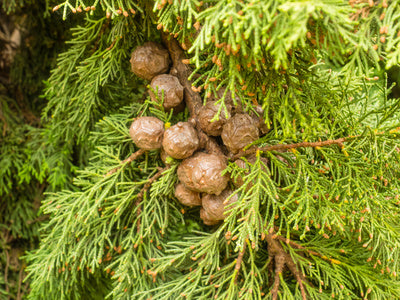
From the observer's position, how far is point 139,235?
40.2 inches

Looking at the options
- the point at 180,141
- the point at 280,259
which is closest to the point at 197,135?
the point at 180,141

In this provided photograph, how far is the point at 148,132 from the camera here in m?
0.90

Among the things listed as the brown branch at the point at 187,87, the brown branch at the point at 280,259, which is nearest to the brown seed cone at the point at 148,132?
the brown branch at the point at 187,87

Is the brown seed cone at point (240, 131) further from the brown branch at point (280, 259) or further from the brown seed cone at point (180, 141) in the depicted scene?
the brown branch at point (280, 259)

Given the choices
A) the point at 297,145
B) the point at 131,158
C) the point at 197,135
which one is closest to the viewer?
the point at 297,145

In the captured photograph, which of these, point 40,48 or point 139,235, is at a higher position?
point 40,48

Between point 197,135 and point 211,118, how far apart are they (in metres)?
0.08

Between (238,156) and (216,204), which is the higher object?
(238,156)

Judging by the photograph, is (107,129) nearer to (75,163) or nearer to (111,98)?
(111,98)

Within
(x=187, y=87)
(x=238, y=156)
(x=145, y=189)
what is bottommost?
(x=145, y=189)

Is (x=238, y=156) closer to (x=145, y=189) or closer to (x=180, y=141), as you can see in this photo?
(x=180, y=141)

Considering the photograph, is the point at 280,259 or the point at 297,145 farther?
the point at 280,259

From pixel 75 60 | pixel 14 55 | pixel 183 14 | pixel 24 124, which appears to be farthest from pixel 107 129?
pixel 14 55

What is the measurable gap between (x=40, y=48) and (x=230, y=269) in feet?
4.85
